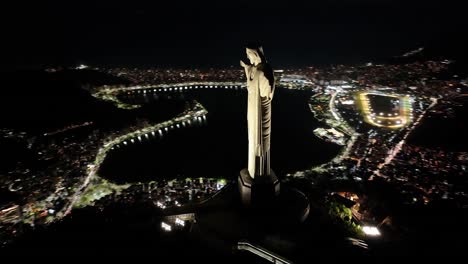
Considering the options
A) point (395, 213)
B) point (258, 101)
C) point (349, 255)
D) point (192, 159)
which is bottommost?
point (192, 159)

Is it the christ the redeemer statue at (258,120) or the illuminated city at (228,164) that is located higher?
the christ the redeemer statue at (258,120)

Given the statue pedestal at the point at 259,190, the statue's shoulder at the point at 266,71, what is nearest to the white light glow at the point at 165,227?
the statue pedestal at the point at 259,190

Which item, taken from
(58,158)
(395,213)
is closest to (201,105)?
(58,158)

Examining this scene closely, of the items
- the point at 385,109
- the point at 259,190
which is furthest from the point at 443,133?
the point at 259,190

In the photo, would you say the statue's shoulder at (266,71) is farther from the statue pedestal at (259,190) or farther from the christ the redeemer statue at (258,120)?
the statue pedestal at (259,190)

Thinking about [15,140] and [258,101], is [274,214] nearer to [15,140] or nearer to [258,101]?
[258,101]
